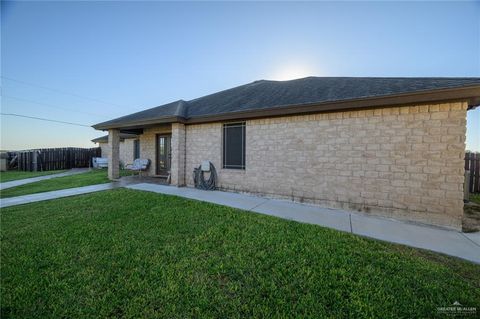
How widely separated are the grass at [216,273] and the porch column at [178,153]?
3855 mm

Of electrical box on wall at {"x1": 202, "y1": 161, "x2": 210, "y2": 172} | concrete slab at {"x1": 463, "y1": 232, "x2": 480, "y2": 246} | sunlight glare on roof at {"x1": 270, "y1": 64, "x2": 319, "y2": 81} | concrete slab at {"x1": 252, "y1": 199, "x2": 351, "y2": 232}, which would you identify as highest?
sunlight glare on roof at {"x1": 270, "y1": 64, "x2": 319, "y2": 81}

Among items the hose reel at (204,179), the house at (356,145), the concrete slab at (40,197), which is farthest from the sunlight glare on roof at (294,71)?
the concrete slab at (40,197)

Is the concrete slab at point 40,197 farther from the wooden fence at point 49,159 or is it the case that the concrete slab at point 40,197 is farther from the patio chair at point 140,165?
the wooden fence at point 49,159

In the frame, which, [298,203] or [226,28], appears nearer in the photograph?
[298,203]

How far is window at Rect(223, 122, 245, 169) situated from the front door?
14.5ft

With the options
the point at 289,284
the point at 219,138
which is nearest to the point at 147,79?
the point at 219,138

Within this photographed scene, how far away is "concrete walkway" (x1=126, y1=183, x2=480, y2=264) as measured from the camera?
3201mm

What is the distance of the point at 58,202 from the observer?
5539 millimetres

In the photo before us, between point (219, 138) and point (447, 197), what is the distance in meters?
6.36

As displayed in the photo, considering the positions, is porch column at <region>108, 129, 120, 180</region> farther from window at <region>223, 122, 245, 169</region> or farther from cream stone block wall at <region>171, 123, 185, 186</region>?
window at <region>223, 122, 245, 169</region>

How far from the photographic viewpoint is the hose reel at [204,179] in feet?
24.0

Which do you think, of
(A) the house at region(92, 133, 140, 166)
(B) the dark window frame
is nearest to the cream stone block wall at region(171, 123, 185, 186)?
(B) the dark window frame

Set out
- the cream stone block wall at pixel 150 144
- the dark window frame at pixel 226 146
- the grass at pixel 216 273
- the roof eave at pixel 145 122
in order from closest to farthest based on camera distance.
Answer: the grass at pixel 216 273 → the dark window frame at pixel 226 146 → the roof eave at pixel 145 122 → the cream stone block wall at pixel 150 144

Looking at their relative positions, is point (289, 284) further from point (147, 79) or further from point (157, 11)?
point (147, 79)
